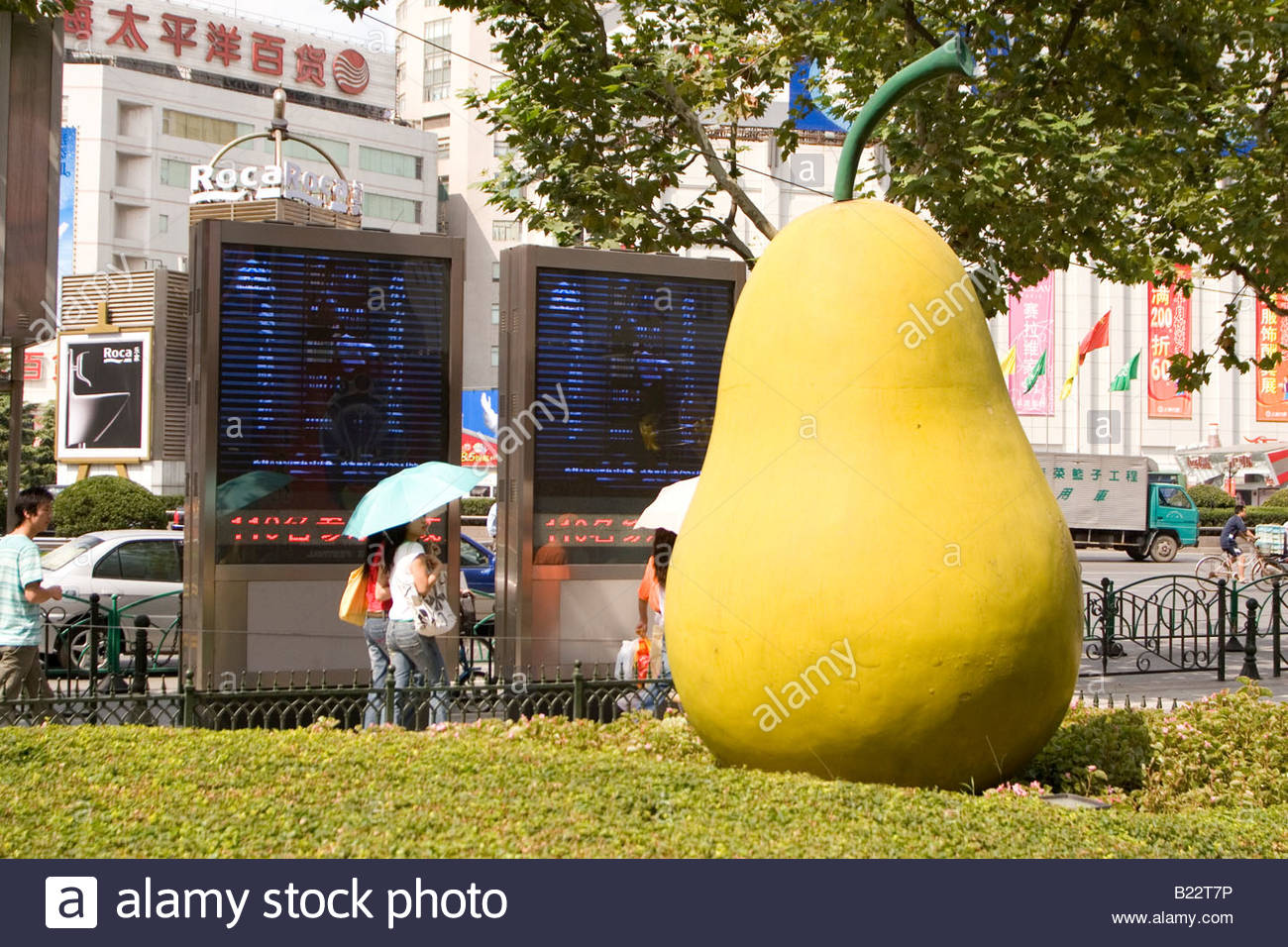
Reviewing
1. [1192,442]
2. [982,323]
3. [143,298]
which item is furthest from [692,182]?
[982,323]

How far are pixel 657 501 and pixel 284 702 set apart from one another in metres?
2.77

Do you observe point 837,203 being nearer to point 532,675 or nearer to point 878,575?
point 878,575

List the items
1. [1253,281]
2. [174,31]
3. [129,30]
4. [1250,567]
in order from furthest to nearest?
[174,31], [129,30], [1250,567], [1253,281]

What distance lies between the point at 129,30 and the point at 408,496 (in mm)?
58402

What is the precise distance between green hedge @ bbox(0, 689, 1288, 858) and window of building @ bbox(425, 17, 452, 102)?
206ft

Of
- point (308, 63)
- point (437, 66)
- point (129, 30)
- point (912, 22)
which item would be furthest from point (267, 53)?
point (912, 22)

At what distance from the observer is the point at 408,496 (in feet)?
27.7

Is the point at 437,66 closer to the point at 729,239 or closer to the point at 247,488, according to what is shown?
the point at 729,239

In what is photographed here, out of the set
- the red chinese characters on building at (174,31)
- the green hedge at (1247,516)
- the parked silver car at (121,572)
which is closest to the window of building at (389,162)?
the red chinese characters on building at (174,31)

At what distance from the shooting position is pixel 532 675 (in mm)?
9258

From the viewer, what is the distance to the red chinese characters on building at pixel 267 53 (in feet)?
202

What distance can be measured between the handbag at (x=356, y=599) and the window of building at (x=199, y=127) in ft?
173

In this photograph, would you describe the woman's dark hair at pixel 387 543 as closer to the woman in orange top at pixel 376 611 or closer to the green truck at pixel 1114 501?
the woman in orange top at pixel 376 611

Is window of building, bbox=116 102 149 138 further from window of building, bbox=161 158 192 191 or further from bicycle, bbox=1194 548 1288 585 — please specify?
bicycle, bbox=1194 548 1288 585
